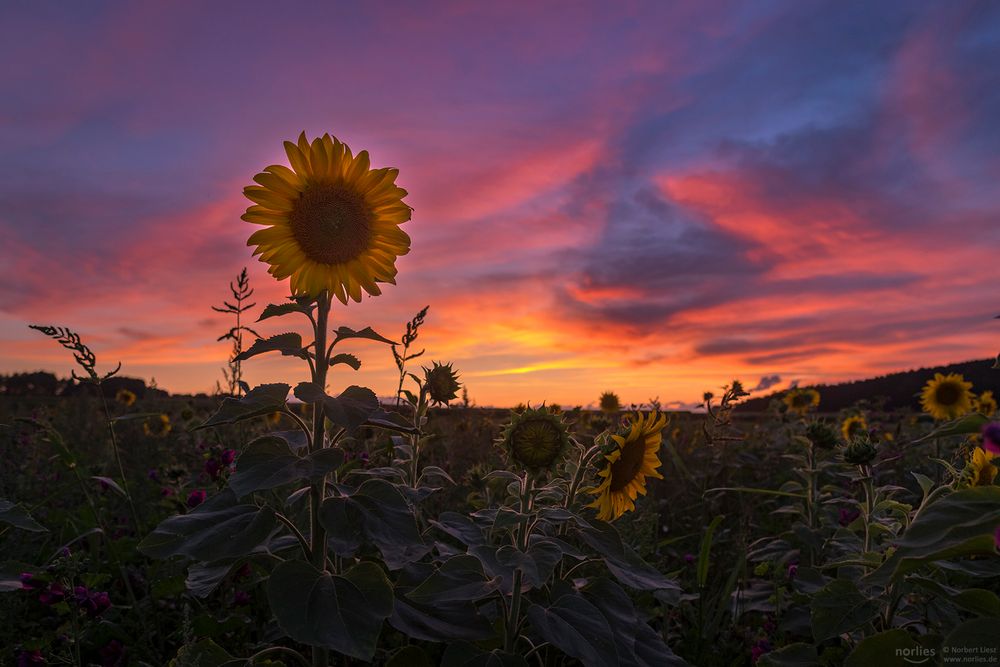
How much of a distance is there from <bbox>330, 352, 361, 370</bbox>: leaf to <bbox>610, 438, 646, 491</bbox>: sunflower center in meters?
1.31

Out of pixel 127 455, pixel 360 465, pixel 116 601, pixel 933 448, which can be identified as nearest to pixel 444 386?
pixel 360 465

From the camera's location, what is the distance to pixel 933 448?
27.3 feet

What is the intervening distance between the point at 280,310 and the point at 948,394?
36.1 ft

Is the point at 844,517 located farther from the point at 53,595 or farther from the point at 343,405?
the point at 53,595

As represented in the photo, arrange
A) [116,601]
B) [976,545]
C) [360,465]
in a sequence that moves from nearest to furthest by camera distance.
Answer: [976,545] < [116,601] < [360,465]

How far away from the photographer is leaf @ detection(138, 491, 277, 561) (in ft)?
7.29

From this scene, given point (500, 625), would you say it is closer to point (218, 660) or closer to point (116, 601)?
point (218, 660)

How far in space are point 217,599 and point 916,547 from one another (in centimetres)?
382

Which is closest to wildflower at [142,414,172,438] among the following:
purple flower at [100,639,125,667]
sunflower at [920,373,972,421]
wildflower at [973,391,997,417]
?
purple flower at [100,639,125,667]

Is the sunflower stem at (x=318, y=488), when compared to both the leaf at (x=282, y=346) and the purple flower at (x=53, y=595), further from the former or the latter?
the purple flower at (x=53, y=595)

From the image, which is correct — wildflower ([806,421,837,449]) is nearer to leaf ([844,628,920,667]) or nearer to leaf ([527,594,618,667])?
leaf ([844,628,920,667])

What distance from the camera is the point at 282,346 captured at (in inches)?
98.2

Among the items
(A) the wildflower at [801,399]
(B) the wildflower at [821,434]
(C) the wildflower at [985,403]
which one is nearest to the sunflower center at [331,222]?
(B) the wildflower at [821,434]

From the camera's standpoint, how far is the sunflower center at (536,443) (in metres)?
2.98
